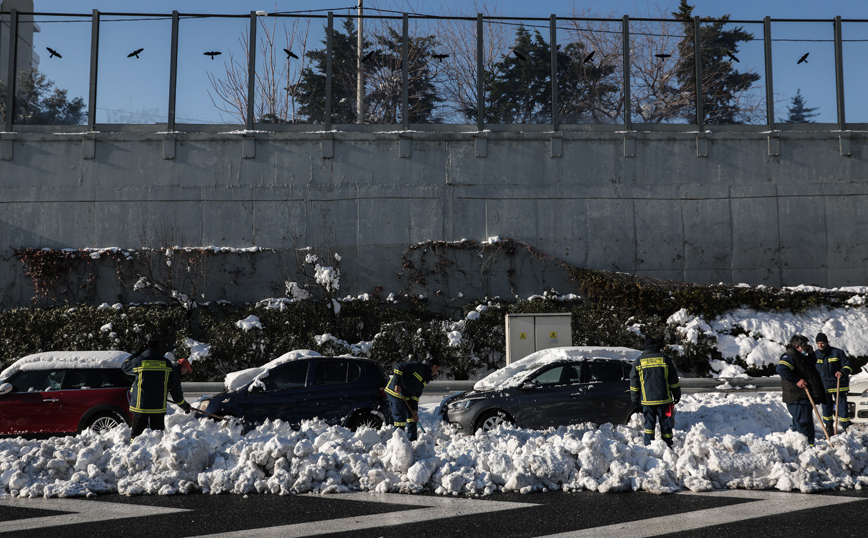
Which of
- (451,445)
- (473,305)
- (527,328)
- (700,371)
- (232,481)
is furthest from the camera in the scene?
(473,305)

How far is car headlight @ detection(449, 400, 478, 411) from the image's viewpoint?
10.9m

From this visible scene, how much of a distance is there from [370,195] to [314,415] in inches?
439

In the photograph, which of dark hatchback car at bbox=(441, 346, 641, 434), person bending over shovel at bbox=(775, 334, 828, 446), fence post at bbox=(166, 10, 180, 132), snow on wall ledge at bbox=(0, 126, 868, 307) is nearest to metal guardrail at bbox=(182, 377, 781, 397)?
snow on wall ledge at bbox=(0, 126, 868, 307)

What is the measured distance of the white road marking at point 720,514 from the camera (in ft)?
19.2

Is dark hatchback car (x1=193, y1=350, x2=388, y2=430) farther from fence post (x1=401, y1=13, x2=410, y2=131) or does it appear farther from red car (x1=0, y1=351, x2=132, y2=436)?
fence post (x1=401, y1=13, x2=410, y2=131)

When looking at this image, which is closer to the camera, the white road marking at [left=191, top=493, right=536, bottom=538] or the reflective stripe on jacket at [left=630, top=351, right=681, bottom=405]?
the white road marking at [left=191, top=493, right=536, bottom=538]

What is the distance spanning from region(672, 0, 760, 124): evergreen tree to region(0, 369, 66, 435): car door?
62.4 feet

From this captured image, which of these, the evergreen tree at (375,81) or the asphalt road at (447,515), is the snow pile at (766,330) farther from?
the asphalt road at (447,515)

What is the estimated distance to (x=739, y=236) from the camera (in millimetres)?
20922

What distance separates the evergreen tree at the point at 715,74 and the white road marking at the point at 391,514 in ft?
60.1

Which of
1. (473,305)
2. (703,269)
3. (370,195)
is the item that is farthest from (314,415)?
(703,269)

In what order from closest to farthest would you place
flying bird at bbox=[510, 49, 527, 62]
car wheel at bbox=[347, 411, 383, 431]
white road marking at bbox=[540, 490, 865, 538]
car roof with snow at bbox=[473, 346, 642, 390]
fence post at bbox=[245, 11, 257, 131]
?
white road marking at bbox=[540, 490, 865, 538], car wheel at bbox=[347, 411, 383, 431], car roof with snow at bbox=[473, 346, 642, 390], fence post at bbox=[245, 11, 257, 131], flying bird at bbox=[510, 49, 527, 62]

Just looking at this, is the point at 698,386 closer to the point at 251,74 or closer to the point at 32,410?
the point at 32,410

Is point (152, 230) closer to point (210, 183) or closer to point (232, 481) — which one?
point (210, 183)
